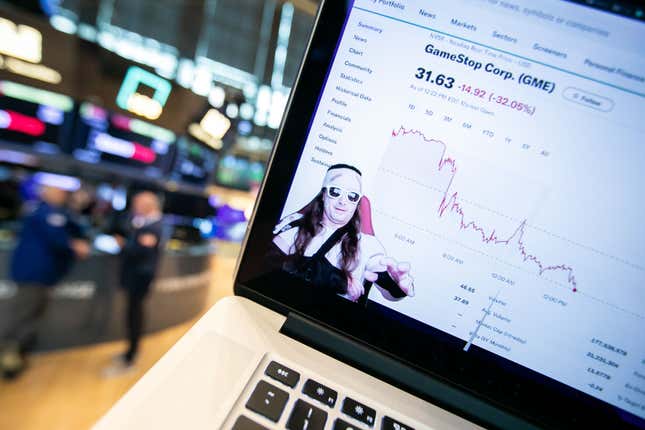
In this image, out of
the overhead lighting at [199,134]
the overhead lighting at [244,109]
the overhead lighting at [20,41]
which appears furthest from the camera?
the overhead lighting at [244,109]

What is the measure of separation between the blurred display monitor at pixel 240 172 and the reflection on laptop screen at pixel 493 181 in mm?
9239

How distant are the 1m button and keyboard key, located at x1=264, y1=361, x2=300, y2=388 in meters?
0.53

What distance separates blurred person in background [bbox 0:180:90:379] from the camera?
2066 mm

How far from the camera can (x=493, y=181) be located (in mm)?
447

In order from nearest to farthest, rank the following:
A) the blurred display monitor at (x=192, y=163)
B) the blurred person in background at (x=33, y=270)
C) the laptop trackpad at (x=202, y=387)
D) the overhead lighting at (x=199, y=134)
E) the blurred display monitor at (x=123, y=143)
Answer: the laptop trackpad at (x=202, y=387) → the blurred person in background at (x=33, y=270) → the blurred display monitor at (x=123, y=143) → the overhead lighting at (x=199, y=134) → the blurred display monitor at (x=192, y=163)

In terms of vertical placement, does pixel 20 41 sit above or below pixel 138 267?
above

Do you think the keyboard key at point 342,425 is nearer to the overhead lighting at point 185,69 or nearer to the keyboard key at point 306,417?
the keyboard key at point 306,417

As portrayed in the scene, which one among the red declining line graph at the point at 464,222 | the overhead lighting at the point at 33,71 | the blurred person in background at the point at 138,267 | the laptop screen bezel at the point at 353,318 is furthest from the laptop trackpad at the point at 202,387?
the overhead lighting at the point at 33,71

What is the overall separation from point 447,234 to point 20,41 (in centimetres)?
379

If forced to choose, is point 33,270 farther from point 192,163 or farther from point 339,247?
point 192,163

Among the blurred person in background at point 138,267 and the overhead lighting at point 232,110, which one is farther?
the overhead lighting at point 232,110

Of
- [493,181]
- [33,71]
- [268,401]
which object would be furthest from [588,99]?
[33,71]

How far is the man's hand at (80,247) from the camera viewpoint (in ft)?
7.57

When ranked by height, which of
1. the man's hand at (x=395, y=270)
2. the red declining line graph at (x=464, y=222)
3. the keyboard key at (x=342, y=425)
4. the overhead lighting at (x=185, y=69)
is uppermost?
the overhead lighting at (x=185, y=69)
